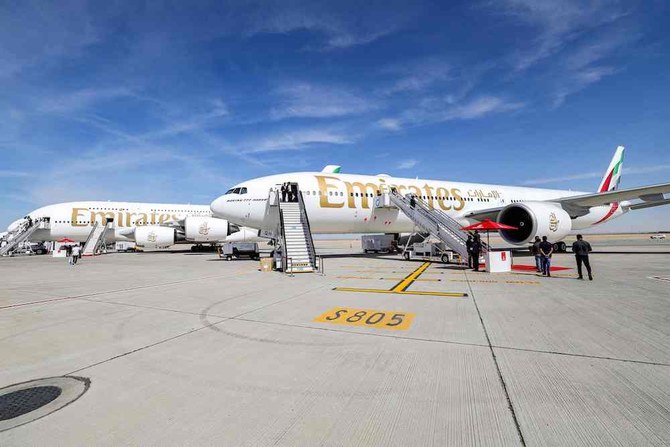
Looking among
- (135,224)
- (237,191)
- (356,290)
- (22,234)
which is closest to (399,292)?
(356,290)

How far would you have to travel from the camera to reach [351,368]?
3.68 metres

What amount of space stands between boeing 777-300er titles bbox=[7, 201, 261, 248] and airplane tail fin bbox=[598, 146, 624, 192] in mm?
30110

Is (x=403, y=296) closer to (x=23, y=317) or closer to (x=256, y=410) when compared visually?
(x=256, y=410)

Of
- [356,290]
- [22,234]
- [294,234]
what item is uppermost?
[22,234]

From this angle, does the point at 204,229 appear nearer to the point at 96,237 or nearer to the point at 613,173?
the point at 96,237

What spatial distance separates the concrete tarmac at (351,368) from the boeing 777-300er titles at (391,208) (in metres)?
9.78

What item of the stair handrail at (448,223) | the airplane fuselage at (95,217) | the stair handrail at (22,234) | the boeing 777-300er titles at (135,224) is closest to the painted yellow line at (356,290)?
the stair handrail at (448,223)

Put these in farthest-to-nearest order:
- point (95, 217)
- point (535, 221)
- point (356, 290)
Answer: point (95, 217)
point (535, 221)
point (356, 290)

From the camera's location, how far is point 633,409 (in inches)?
108

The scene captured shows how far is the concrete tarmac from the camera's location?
251 centimetres

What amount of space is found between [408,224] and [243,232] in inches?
667

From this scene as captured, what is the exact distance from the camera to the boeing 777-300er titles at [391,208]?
53.8 ft

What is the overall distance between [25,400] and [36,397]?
76 mm

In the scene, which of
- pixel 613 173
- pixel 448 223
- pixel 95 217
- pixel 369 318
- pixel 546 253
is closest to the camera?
pixel 369 318
